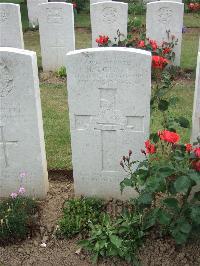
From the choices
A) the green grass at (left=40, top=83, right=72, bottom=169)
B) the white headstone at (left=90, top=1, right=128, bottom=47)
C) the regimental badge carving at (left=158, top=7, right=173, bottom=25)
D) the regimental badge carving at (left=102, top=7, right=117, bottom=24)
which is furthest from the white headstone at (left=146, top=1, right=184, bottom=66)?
the green grass at (left=40, top=83, right=72, bottom=169)

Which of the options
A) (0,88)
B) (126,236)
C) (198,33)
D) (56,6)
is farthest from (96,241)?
(198,33)

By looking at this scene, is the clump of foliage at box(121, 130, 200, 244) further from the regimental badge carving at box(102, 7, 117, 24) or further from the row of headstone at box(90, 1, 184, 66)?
the regimental badge carving at box(102, 7, 117, 24)

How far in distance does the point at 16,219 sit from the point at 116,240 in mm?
943

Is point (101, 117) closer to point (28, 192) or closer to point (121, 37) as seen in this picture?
point (28, 192)

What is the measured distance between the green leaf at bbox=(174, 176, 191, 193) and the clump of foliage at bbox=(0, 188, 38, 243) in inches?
62.3

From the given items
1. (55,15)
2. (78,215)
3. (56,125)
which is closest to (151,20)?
(55,15)

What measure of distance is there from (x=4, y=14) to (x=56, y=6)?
1068 millimetres

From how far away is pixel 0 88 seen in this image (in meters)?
4.00

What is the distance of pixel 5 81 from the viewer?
3961 millimetres

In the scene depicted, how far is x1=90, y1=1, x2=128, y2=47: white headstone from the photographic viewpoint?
855cm

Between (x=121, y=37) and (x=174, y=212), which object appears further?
(x=121, y=37)

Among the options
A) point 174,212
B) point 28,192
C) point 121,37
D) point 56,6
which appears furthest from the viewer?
point 121,37

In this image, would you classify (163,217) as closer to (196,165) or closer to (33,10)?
(196,165)

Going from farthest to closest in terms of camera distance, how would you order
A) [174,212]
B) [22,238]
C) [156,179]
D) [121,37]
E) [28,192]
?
1. [121,37]
2. [28,192]
3. [22,238]
4. [174,212]
5. [156,179]
